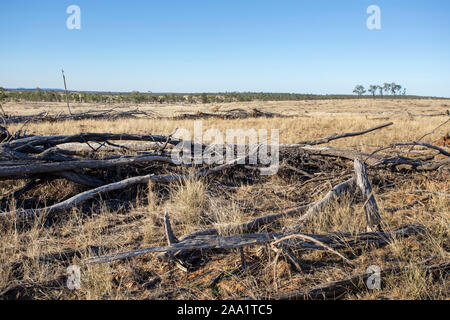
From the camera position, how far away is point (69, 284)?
2.23m

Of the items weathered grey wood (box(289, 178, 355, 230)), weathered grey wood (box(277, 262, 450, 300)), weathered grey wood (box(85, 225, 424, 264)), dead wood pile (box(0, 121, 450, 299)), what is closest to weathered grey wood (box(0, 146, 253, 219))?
dead wood pile (box(0, 121, 450, 299))

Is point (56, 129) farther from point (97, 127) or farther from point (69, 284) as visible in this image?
point (69, 284)

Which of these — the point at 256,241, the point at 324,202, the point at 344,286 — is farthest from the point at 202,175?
the point at 344,286

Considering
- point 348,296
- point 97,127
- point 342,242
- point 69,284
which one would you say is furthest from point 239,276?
point 97,127

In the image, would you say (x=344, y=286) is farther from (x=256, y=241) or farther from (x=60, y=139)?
(x=60, y=139)

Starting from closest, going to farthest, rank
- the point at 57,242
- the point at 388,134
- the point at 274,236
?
the point at 274,236 < the point at 57,242 < the point at 388,134

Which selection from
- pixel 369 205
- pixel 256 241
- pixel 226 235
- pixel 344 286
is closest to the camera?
pixel 344 286

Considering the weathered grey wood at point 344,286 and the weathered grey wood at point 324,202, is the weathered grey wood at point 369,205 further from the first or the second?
the weathered grey wood at point 344,286

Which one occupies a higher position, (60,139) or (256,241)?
(60,139)

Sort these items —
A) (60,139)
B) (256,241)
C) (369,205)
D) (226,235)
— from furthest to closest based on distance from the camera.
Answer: (60,139), (369,205), (226,235), (256,241)

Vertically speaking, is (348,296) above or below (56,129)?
below

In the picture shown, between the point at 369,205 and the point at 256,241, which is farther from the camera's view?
the point at 369,205

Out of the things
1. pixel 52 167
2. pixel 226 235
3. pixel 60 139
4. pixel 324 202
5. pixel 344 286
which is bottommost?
pixel 344 286

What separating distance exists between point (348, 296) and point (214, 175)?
311 centimetres
